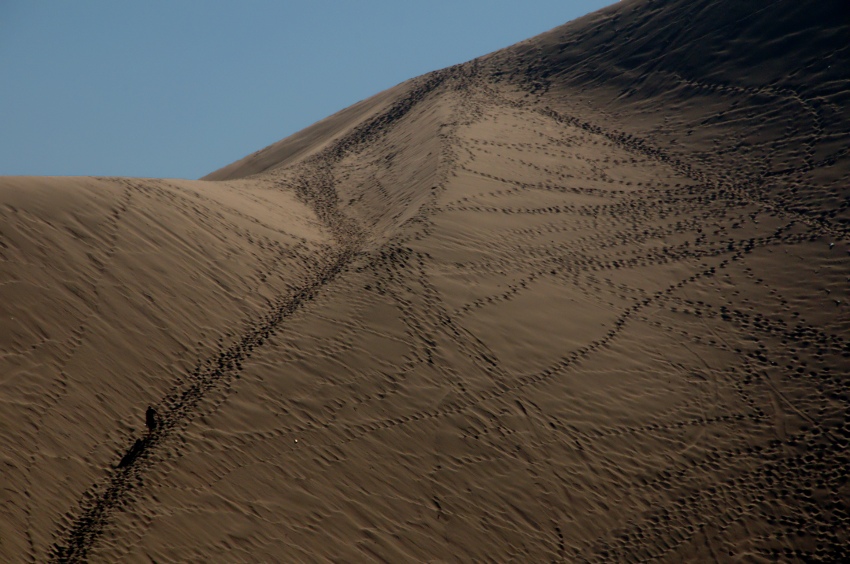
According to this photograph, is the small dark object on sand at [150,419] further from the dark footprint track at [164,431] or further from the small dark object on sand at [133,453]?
the small dark object on sand at [133,453]

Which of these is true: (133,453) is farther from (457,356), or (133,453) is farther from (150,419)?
(457,356)

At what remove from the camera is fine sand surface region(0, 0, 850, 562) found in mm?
9680

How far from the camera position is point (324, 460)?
34.2 feet

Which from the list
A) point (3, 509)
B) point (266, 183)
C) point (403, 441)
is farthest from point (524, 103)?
point (3, 509)

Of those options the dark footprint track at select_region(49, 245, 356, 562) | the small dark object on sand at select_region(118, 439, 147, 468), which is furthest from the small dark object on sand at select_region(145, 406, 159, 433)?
the small dark object on sand at select_region(118, 439, 147, 468)

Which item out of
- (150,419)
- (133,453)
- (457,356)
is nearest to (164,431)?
(150,419)

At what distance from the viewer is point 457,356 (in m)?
12.2

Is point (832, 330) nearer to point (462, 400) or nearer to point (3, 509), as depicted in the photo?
point (462, 400)

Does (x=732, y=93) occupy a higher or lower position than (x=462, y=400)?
higher

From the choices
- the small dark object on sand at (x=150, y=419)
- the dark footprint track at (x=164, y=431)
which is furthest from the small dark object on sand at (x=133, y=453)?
the small dark object on sand at (x=150, y=419)

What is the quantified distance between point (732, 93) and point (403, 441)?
14.8 meters

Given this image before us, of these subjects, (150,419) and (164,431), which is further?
(164,431)

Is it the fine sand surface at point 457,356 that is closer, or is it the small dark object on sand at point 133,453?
the fine sand surface at point 457,356

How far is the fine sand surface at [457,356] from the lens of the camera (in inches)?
381
